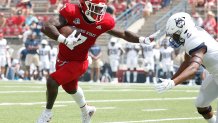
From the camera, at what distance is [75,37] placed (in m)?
7.99

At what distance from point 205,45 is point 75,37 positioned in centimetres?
183

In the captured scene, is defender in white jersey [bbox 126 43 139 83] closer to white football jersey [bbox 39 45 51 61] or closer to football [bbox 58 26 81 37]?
white football jersey [bbox 39 45 51 61]

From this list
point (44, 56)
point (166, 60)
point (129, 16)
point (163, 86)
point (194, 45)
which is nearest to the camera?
point (163, 86)

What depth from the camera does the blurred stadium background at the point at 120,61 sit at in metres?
12.5

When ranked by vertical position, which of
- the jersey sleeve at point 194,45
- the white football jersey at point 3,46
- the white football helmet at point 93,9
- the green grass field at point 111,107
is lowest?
the white football jersey at point 3,46

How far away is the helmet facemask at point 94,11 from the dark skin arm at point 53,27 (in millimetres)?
313

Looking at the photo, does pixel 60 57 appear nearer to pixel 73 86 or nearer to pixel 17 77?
pixel 73 86

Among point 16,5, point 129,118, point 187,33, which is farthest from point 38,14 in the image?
point 187,33

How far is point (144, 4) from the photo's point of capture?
26281 mm

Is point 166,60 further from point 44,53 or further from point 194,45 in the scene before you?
point 194,45

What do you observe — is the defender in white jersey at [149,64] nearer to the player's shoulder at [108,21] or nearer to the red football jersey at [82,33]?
the player's shoulder at [108,21]

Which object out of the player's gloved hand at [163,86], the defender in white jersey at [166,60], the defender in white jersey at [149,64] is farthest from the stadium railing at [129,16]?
the player's gloved hand at [163,86]

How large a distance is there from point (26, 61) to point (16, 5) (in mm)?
6492

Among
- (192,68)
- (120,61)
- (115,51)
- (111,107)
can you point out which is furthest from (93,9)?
(120,61)
